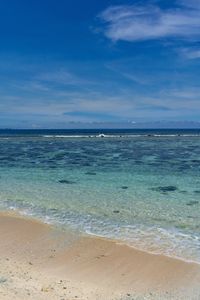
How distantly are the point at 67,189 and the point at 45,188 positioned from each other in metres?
1.33

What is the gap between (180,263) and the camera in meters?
10.2

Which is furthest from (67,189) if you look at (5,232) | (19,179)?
(5,232)

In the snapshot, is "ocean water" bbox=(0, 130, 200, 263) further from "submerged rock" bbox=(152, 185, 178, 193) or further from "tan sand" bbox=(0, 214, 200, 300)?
"tan sand" bbox=(0, 214, 200, 300)

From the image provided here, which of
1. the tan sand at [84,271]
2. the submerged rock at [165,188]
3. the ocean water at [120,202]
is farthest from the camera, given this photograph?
the submerged rock at [165,188]

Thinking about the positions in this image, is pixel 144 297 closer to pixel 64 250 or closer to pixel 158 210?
pixel 64 250

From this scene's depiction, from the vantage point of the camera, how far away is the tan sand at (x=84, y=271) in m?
8.30

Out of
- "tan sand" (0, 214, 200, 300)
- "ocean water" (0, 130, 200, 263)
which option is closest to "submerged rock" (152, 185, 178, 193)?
"ocean water" (0, 130, 200, 263)

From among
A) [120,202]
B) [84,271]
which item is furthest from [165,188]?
[84,271]

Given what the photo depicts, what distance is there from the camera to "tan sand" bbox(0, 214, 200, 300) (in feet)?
27.2

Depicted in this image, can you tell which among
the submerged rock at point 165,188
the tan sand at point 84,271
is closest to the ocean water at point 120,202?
the submerged rock at point 165,188

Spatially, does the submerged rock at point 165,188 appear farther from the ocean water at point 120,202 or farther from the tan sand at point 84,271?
the tan sand at point 84,271

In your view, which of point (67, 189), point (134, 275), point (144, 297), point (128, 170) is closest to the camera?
point (144, 297)

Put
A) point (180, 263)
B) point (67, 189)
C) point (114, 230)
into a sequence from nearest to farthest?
point (180, 263)
point (114, 230)
point (67, 189)

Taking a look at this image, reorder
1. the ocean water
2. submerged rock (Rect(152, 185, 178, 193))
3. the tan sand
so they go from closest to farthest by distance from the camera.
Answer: the tan sand
the ocean water
submerged rock (Rect(152, 185, 178, 193))
